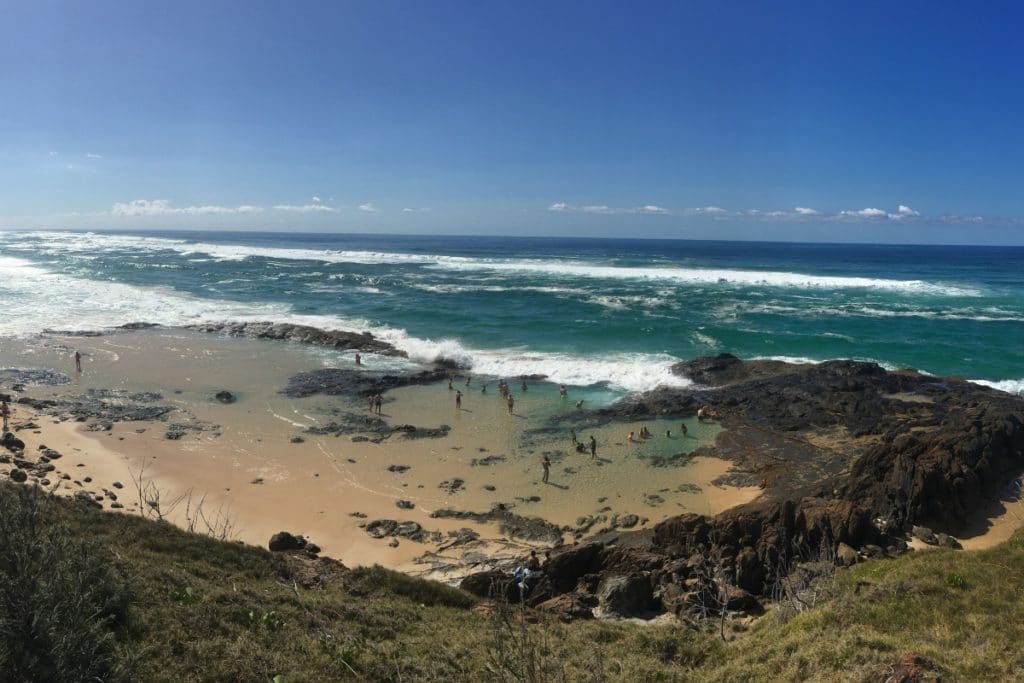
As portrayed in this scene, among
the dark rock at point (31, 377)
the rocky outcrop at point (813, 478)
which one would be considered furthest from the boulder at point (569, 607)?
the dark rock at point (31, 377)

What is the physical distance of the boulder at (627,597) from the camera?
9.80 metres

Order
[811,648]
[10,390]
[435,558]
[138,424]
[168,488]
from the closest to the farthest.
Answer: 1. [811,648]
2. [435,558]
3. [168,488]
4. [138,424]
5. [10,390]

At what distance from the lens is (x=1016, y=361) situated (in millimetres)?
29391

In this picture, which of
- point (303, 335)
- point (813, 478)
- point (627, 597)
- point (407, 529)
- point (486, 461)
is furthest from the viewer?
point (303, 335)

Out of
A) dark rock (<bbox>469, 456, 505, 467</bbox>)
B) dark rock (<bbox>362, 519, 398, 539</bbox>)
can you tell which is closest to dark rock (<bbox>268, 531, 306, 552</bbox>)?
dark rock (<bbox>362, 519, 398, 539</bbox>)

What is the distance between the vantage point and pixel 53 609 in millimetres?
5312

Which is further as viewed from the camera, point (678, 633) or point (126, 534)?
point (126, 534)

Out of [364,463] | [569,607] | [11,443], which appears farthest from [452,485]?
[11,443]

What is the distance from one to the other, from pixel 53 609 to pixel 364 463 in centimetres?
1179

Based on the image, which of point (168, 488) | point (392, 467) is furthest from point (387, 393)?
point (168, 488)

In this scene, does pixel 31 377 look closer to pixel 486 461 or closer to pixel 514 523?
pixel 486 461

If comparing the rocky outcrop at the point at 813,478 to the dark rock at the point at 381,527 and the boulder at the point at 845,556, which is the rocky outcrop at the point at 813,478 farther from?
the dark rock at the point at 381,527

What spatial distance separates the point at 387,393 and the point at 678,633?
58.0 feet

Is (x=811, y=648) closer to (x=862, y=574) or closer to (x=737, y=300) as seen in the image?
(x=862, y=574)
